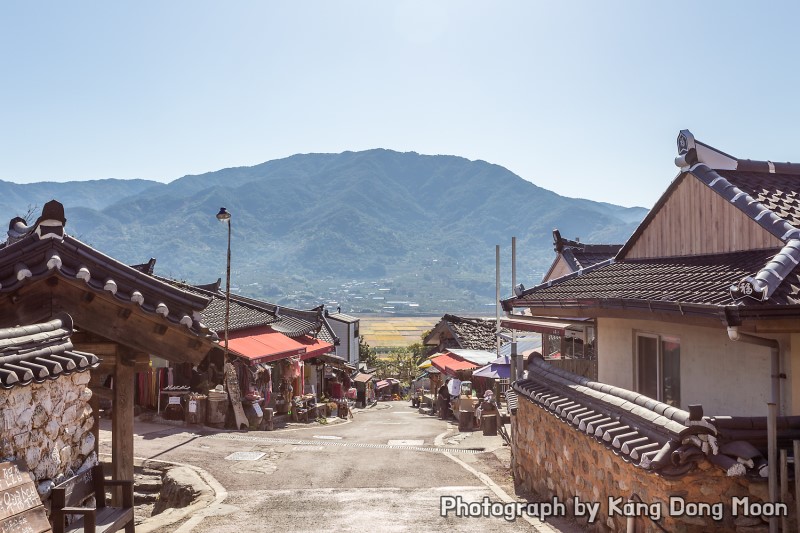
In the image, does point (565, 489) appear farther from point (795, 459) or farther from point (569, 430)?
point (795, 459)

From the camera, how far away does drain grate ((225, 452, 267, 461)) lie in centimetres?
1516

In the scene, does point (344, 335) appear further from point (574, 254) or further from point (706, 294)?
point (706, 294)

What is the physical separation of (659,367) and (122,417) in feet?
25.2

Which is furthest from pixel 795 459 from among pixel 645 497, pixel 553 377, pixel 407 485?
pixel 407 485

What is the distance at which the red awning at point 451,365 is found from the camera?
29.3 m

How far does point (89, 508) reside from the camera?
5.92 meters

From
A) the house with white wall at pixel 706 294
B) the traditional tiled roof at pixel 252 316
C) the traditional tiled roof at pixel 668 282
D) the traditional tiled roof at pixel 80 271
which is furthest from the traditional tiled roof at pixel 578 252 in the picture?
the traditional tiled roof at pixel 80 271

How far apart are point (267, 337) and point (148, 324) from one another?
738 inches

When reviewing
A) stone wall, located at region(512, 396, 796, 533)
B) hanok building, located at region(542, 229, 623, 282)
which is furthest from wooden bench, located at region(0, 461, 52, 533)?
hanok building, located at region(542, 229, 623, 282)

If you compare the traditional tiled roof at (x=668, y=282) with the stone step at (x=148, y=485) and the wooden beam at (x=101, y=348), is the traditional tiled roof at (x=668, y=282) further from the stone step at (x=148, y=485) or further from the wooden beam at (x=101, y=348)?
the stone step at (x=148, y=485)

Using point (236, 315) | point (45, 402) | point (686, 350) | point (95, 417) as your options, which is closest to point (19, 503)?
point (45, 402)

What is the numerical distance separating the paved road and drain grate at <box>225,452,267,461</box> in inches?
2.5

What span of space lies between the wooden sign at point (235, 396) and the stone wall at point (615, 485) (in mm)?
10937

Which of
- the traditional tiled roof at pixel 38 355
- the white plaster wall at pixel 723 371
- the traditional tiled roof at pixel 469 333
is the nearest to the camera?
the traditional tiled roof at pixel 38 355
